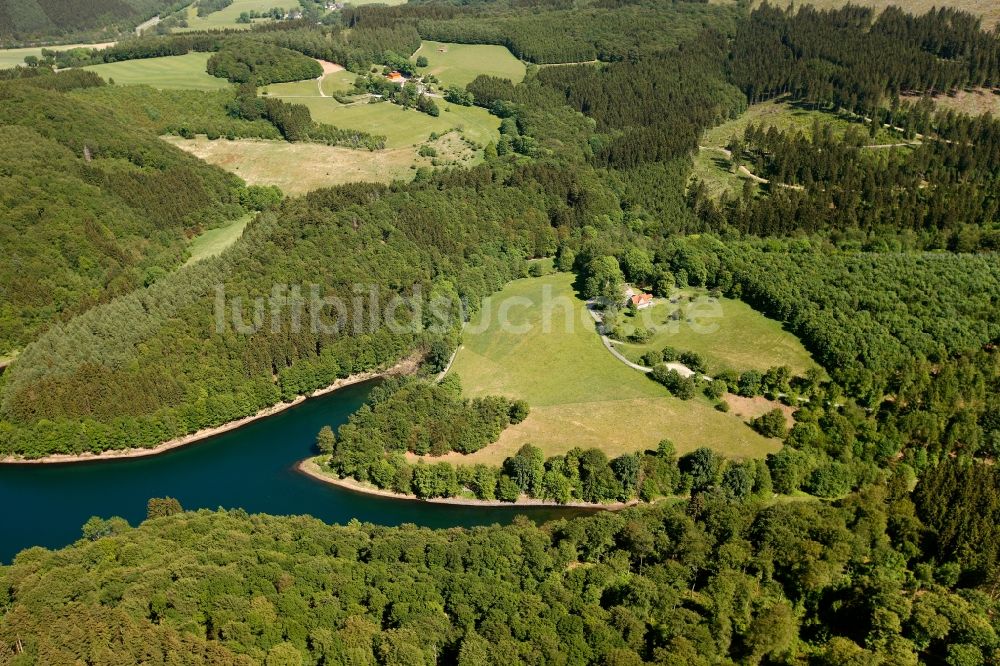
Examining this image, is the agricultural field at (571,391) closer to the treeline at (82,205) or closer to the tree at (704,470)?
the tree at (704,470)

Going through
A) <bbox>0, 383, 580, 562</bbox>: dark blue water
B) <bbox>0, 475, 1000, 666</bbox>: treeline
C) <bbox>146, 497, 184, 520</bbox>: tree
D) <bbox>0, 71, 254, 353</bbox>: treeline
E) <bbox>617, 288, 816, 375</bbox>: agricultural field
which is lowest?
<bbox>0, 383, 580, 562</bbox>: dark blue water

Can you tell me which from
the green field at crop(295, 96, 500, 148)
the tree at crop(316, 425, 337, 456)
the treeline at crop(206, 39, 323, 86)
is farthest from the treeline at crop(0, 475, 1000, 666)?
the treeline at crop(206, 39, 323, 86)

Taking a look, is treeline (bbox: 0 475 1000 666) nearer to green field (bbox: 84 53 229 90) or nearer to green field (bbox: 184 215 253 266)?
green field (bbox: 184 215 253 266)

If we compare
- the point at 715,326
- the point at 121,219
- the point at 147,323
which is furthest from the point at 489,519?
the point at 121,219

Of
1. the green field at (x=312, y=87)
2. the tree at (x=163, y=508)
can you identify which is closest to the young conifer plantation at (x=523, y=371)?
the tree at (x=163, y=508)

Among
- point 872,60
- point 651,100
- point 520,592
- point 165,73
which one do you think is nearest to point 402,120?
point 651,100

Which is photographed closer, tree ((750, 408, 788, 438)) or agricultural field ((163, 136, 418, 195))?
tree ((750, 408, 788, 438))

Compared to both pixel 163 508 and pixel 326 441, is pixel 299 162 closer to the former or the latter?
pixel 326 441
